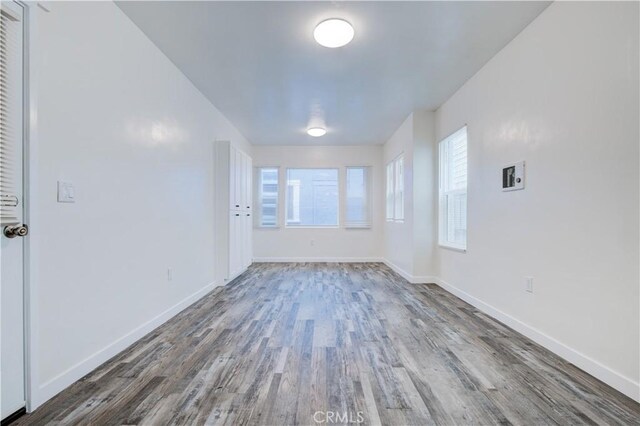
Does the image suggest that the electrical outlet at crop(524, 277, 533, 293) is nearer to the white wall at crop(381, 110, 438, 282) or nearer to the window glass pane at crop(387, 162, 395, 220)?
the white wall at crop(381, 110, 438, 282)

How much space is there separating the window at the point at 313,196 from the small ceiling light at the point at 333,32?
4.17 m

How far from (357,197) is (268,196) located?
1864 millimetres

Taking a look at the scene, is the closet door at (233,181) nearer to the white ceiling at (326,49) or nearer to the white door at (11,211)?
the white ceiling at (326,49)

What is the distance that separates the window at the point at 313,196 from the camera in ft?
21.5

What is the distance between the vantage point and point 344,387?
169 centimetres

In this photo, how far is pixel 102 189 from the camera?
2.00 metres

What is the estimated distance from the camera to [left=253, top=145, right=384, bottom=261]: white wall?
255 inches

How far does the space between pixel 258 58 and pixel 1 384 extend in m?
2.74

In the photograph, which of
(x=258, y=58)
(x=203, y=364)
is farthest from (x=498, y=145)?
(x=203, y=364)

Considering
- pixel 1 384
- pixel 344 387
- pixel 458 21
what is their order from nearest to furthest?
pixel 1 384, pixel 344 387, pixel 458 21

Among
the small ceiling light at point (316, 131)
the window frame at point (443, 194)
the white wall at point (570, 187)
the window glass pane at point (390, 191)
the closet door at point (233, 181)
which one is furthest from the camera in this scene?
the window glass pane at point (390, 191)

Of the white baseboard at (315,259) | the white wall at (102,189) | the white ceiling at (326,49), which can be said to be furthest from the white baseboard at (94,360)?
the white baseboard at (315,259)

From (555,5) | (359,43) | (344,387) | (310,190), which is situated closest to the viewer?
(344,387)

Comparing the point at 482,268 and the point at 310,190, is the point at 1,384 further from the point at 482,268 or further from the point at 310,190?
the point at 310,190
